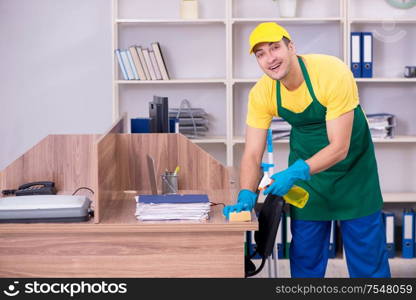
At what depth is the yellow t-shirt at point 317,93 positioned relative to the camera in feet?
10.2

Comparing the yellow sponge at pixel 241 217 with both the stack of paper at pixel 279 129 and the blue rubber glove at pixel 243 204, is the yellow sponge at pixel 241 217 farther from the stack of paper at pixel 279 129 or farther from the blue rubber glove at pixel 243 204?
the stack of paper at pixel 279 129

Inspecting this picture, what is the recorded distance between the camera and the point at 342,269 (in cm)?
499

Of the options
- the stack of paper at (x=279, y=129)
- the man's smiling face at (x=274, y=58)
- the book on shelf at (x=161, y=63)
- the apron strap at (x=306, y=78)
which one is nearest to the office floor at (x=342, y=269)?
the stack of paper at (x=279, y=129)

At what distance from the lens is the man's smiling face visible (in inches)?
119

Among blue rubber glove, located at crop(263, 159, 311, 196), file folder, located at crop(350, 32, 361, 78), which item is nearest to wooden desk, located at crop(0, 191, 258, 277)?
blue rubber glove, located at crop(263, 159, 311, 196)

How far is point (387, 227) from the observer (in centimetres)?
505

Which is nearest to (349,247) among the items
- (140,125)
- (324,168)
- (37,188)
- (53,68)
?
(324,168)

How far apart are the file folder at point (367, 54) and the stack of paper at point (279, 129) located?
58 centimetres

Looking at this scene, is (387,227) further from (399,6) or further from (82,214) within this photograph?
(82,214)

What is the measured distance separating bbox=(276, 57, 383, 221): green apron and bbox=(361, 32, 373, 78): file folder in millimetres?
1701

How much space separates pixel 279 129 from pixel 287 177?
2083 millimetres

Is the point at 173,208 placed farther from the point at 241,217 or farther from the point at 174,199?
the point at 241,217

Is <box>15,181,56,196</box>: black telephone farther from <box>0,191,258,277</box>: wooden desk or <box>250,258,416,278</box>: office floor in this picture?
<box>250,258,416,278</box>: office floor

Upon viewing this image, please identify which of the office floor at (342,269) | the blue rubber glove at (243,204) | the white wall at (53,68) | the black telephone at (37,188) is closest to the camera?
the blue rubber glove at (243,204)
